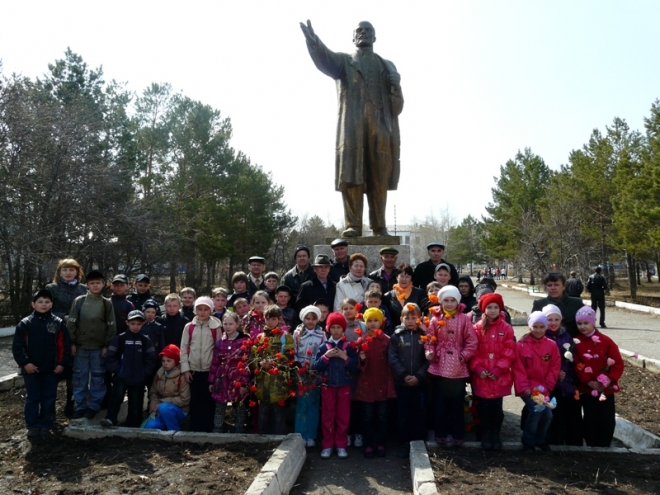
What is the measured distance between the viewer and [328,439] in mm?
4613

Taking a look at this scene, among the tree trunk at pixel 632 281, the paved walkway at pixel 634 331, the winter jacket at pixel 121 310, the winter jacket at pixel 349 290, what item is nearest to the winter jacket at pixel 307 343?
the winter jacket at pixel 349 290

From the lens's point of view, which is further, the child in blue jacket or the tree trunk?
the tree trunk

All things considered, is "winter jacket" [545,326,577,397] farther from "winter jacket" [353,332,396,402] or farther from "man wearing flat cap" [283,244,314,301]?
"man wearing flat cap" [283,244,314,301]

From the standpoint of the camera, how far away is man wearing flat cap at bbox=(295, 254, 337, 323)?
18.6 feet

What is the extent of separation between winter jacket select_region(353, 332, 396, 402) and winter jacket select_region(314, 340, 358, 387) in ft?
0.33

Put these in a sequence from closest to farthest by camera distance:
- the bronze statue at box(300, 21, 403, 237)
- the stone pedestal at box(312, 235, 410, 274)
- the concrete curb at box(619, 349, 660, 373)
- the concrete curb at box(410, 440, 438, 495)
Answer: the concrete curb at box(410, 440, 438, 495)
the stone pedestal at box(312, 235, 410, 274)
the bronze statue at box(300, 21, 403, 237)
the concrete curb at box(619, 349, 660, 373)

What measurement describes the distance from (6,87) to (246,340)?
13.5 m

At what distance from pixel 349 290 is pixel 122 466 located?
267cm

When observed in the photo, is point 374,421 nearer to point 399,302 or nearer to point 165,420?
point 399,302

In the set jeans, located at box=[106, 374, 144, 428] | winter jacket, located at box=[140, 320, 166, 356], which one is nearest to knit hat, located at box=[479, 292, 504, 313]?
winter jacket, located at box=[140, 320, 166, 356]

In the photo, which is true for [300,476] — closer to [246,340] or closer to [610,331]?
[246,340]

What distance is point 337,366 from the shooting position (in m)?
4.64

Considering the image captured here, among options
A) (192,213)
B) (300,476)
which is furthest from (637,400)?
(192,213)

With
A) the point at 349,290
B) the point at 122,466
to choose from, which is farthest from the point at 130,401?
the point at 349,290
